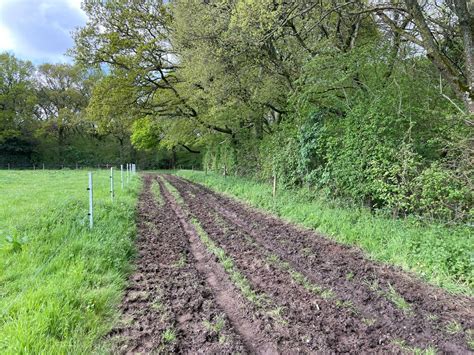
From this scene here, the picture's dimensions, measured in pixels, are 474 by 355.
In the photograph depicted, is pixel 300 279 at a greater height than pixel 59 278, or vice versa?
pixel 59 278

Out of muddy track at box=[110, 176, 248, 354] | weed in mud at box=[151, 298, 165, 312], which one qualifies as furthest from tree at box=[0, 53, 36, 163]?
weed in mud at box=[151, 298, 165, 312]

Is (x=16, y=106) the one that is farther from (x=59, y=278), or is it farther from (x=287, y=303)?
(x=287, y=303)

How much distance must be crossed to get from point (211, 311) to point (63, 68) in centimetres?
5203

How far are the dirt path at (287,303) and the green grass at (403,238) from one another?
0.33 m

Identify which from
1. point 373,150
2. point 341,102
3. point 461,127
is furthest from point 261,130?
point 461,127

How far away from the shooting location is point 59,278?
11.3ft

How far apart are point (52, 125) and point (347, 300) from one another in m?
48.6

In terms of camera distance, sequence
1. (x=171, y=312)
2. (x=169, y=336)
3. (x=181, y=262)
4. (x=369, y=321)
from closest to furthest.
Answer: (x=169, y=336)
(x=369, y=321)
(x=171, y=312)
(x=181, y=262)

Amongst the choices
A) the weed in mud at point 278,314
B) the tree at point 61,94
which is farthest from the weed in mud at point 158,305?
the tree at point 61,94

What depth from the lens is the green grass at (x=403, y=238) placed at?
13.2 feet

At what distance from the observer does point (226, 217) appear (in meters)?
8.35

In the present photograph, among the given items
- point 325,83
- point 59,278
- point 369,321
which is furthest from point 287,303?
point 325,83

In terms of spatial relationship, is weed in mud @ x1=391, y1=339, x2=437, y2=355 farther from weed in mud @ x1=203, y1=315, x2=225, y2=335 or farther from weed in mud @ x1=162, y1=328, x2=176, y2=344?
weed in mud @ x1=162, y1=328, x2=176, y2=344

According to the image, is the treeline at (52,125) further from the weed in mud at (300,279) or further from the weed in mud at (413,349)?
the weed in mud at (413,349)
